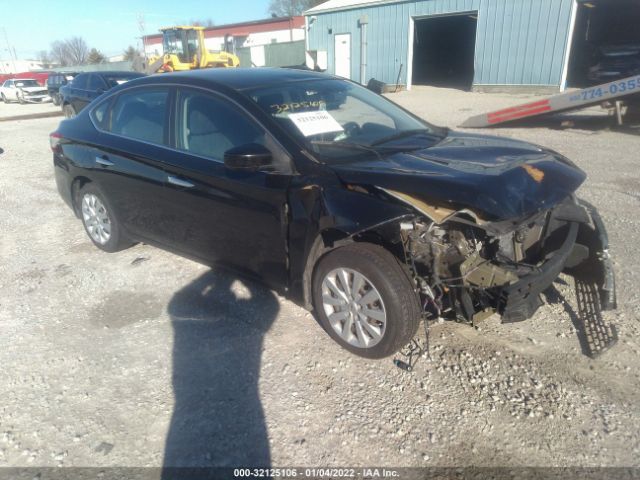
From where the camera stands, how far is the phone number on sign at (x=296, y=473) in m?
2.20

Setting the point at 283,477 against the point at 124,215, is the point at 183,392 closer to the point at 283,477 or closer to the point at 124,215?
the point at 283,477

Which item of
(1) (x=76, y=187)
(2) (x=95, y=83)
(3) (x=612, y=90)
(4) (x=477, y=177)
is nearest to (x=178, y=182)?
(1) (x=76, y=187)

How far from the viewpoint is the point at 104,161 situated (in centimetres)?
417

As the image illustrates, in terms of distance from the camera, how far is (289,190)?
→ 9.53 ft

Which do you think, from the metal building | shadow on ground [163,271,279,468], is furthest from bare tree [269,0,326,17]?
shadow on ground [163,271,279,468]

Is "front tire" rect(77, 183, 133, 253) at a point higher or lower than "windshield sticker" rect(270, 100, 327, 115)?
lower

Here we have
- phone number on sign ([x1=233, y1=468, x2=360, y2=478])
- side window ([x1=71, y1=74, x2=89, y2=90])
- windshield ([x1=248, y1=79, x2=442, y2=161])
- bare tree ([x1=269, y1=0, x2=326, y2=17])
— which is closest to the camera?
phone number on sign ([x1=233, y1=468, x2=360, y2=478])

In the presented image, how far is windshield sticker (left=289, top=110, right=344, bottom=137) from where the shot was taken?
3.10 metres

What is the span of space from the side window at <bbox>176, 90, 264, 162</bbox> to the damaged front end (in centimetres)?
117

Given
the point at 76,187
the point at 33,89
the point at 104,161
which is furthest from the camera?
the point at 33,89

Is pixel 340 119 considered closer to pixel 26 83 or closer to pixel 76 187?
pixel 76 187

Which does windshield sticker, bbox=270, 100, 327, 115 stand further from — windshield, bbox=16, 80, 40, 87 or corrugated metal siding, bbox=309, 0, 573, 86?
windshield, bbox=16, 80, 40, 87

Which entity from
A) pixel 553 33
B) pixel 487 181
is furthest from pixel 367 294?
pixel 553 33

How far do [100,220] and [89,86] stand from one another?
10.8 m
